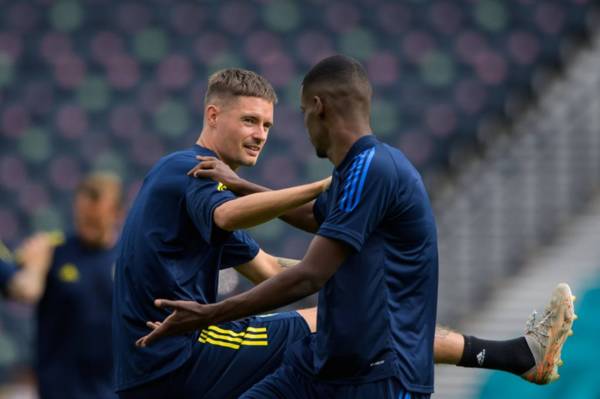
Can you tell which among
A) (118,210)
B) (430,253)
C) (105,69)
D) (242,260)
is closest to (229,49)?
(105,69)

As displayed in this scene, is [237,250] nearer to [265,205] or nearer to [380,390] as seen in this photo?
[265,205]

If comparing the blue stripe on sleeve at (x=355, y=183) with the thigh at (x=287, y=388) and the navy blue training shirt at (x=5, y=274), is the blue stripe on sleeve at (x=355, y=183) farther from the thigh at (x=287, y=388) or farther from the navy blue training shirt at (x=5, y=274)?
the navy blue training shirt at (x=5, y=274)

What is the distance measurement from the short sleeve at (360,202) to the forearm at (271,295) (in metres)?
0.16

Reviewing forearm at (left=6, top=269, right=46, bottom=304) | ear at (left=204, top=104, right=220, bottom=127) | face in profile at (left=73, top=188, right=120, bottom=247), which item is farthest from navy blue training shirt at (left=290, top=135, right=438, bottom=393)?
face in profile at (left=73, top=188, right=120, bottom=247)

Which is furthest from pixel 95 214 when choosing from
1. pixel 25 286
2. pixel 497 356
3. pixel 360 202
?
pixel 360 202

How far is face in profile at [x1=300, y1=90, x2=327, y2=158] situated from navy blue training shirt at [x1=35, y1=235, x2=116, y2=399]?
3.52 metres

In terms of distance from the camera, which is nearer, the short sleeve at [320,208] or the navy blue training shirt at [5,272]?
the short sleeve at [320,208]

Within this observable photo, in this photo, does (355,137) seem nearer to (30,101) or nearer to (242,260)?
(242,260)

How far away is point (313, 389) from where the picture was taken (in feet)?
13.9

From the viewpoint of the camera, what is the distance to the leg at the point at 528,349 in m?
4.68

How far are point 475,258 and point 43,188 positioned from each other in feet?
13.6

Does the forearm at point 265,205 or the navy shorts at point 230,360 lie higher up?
the forearm at point 265,205

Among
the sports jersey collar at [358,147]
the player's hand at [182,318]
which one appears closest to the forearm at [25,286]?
the player's hand at [182,318]

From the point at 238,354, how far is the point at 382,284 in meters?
0.76
